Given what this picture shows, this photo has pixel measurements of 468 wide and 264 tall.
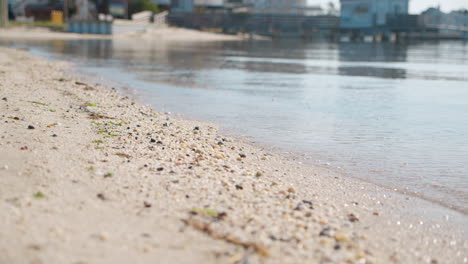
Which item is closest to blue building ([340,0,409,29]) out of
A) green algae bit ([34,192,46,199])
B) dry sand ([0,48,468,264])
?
dry sand ([0,48,468,264])

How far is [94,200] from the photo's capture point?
604cm

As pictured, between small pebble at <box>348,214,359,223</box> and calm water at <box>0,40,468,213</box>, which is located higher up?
calm water at <box>0,40,468,213</box>

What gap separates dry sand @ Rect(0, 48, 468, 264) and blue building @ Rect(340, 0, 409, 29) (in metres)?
170

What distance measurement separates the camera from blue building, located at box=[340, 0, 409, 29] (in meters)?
172

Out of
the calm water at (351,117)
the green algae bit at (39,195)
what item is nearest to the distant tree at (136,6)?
the calm water at (351,117)

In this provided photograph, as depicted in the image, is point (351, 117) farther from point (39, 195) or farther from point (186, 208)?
point (39, 195)

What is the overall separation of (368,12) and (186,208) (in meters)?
181

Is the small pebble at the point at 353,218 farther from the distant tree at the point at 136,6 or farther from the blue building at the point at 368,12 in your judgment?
the blue building at the point at 368,12

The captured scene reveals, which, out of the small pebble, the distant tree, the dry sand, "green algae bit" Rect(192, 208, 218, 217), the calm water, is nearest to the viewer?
the dry sand

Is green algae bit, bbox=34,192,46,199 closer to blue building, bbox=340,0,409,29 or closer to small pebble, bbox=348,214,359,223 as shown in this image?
small pebble, bbox=348,214,359,223

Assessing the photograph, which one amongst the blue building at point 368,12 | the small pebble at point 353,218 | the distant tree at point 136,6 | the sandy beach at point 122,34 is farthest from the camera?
the blue building at point 368,12

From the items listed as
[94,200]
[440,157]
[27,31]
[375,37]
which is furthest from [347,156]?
[375,37]

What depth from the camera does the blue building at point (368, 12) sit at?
6791 inches

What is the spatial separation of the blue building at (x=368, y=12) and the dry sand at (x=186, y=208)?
6707 inches
